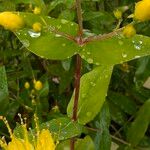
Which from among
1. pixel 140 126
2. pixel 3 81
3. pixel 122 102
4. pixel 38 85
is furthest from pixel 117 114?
pixel 3 81

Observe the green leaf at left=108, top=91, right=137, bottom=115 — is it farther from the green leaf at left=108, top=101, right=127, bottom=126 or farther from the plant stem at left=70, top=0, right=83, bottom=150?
the plant stem at left=70, top=0, right=83, bottom=150

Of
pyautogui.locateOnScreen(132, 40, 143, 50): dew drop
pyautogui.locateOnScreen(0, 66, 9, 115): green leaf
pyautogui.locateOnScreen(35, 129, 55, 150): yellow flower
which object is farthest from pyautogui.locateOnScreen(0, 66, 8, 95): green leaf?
pyautogui.locateOnScreen(132, 40, 143, 50): dew drop

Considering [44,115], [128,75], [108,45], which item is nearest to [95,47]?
[108,45]

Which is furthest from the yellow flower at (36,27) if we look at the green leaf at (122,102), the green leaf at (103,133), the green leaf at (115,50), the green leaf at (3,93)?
the green leaf at (122,102)

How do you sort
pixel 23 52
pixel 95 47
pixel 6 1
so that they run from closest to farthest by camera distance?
pixel 95 47, pixel 6 1, pixel 23 52

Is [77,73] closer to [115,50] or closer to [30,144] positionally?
[115,50]

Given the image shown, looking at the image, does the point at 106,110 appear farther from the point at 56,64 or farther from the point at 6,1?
the point at 6,1
